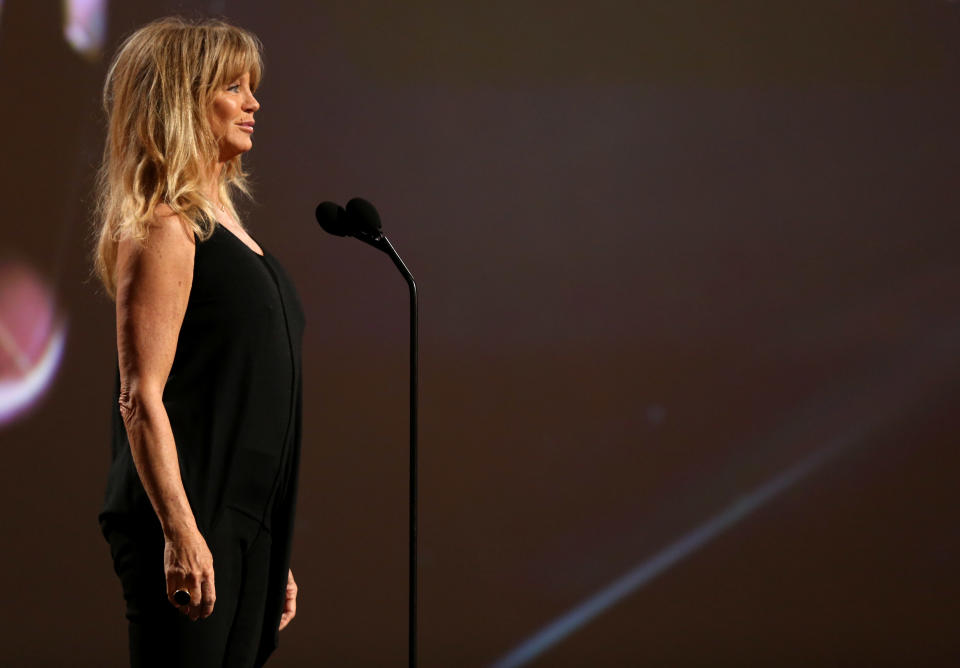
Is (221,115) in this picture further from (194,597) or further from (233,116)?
(194,597)

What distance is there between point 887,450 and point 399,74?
1782 mm

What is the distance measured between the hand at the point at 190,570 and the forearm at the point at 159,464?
0.04 feet

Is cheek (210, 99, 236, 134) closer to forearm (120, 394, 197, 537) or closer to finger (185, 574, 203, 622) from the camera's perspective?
forearm (120, 394, 197, 537)

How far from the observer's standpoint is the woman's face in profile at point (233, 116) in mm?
1323

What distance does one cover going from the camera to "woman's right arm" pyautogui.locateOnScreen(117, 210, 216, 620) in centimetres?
114

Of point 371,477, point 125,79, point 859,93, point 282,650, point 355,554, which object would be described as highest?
point 125,79

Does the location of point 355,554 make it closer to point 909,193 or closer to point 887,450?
point 887,450

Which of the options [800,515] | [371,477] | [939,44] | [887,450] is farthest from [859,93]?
[371,477]

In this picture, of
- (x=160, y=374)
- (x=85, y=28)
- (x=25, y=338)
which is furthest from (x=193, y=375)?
(x=85, y=28)

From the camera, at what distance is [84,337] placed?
2.96 m

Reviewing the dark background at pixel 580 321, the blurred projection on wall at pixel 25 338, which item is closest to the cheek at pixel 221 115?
the dark background at pixel 580 321

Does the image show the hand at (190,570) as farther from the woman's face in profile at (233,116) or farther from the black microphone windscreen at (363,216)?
the black microphone windscreen at (363,216)

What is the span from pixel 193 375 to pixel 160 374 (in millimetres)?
43

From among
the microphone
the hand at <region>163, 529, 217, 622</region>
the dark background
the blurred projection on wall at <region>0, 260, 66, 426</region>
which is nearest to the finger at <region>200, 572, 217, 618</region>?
the hand at <region>163, 529, 217, 622</region>
